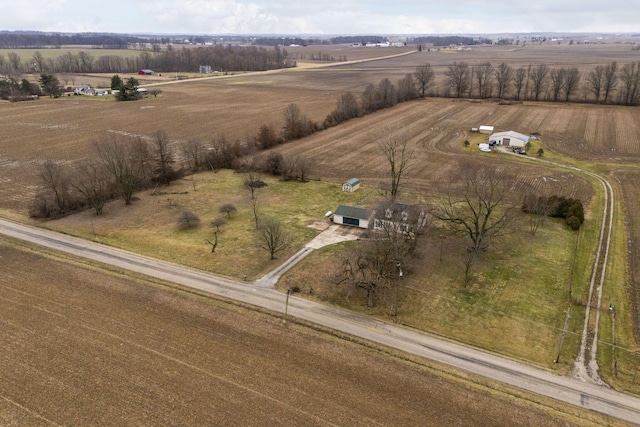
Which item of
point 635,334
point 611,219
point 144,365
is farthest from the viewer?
point 611,219

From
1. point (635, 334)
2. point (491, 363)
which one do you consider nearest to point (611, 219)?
point (635, 334)

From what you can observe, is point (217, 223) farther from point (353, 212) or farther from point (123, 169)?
point (123, 169)

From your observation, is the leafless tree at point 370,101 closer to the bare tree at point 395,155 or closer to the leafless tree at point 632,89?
the bare tree at point 395,155

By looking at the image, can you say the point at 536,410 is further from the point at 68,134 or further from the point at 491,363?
the point at 68,134

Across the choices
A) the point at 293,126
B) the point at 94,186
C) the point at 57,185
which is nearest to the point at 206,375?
the point at 94,186

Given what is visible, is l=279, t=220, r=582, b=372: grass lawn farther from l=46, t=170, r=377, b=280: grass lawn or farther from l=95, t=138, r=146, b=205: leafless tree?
l=95, t=138, r=146, b=205: leafless tree

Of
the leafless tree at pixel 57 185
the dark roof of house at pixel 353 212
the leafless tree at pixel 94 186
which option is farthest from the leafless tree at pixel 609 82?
the leafless tree at pixel 57 185
